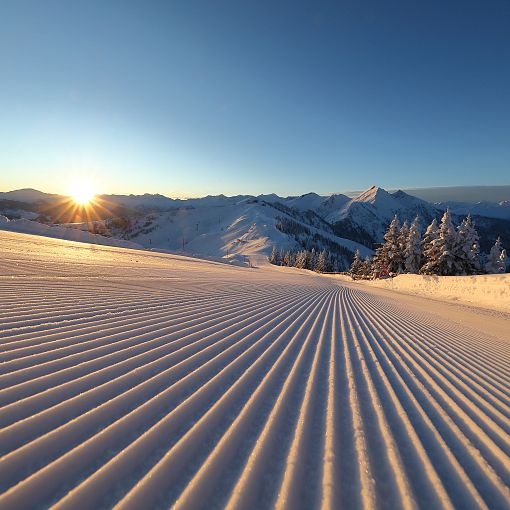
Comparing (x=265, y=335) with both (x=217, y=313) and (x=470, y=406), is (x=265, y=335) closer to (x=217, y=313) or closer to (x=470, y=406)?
(x=217, y=313)

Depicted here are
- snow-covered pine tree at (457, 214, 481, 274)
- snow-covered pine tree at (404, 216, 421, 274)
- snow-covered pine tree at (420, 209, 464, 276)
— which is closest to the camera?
snow-covered pine tree at (420, 209, 464, 276)

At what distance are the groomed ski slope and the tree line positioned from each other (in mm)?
28327

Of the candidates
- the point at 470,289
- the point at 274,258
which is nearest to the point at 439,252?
the point at 470,289

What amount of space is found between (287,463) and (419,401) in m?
2.07

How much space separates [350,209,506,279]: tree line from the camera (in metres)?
30.0

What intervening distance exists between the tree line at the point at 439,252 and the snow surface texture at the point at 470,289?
7.23 meters

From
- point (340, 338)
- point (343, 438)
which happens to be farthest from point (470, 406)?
point (340, 338)

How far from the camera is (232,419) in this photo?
8.93ft

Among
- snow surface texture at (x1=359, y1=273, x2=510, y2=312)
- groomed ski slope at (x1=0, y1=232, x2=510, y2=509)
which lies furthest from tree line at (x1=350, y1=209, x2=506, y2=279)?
groomed ski slope at (x1=0, y1=232, x2=510, y2=509)

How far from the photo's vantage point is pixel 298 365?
4.30 metres

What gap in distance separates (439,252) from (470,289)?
13.8m

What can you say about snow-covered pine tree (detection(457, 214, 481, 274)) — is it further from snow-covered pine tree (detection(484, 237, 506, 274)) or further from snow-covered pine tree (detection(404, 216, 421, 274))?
snow-covered pine tree (detection(484, 237, 506, 274))

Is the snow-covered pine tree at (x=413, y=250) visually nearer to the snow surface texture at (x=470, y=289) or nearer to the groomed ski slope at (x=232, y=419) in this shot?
the snow surface texture at (x=470, y=289)

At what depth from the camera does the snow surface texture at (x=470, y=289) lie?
15.7 meters
